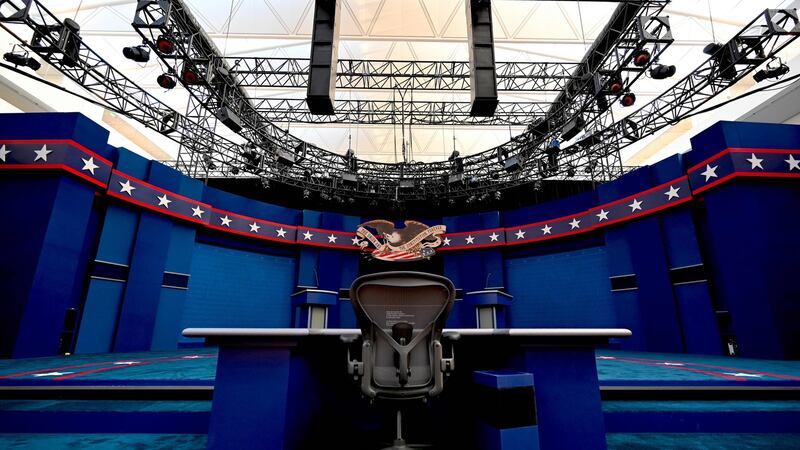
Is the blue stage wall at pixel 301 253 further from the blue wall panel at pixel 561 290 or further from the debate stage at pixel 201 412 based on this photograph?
the debate stage at pixel 201 412

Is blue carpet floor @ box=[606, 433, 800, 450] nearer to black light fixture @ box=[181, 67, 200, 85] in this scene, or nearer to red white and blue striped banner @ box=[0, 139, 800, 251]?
red white and blue striped banner @ box=[0, 139, 800, 251]

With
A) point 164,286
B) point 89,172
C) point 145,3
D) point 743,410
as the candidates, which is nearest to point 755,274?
point 743,410

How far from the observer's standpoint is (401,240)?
1123 cm

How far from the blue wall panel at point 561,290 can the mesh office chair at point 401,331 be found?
28.5 feet

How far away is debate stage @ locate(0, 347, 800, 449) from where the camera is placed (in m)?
2.36

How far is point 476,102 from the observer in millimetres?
4324

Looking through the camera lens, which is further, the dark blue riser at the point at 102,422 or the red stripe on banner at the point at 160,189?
the red stripe on banner at the point at 160,189

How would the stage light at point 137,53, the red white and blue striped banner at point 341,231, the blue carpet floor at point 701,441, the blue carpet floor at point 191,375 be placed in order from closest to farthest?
the blue carpet floor at point 701,441
the blue carpet floor at point 191,375
the red white and blue striped banner at point 341,231
the stage light at point 137,53

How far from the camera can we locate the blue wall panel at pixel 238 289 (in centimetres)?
899

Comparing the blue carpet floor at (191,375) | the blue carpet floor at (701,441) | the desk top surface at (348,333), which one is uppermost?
the desk top surface at (348,333)

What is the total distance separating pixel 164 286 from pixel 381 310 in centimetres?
823

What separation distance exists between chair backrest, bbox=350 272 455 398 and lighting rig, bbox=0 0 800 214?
6391 mm

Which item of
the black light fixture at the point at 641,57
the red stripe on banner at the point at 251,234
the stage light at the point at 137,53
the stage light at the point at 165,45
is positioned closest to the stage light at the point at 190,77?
the stage light at the point at 165,45

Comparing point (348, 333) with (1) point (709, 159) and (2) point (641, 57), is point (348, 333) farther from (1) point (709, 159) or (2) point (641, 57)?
(1) point (709, 159)
